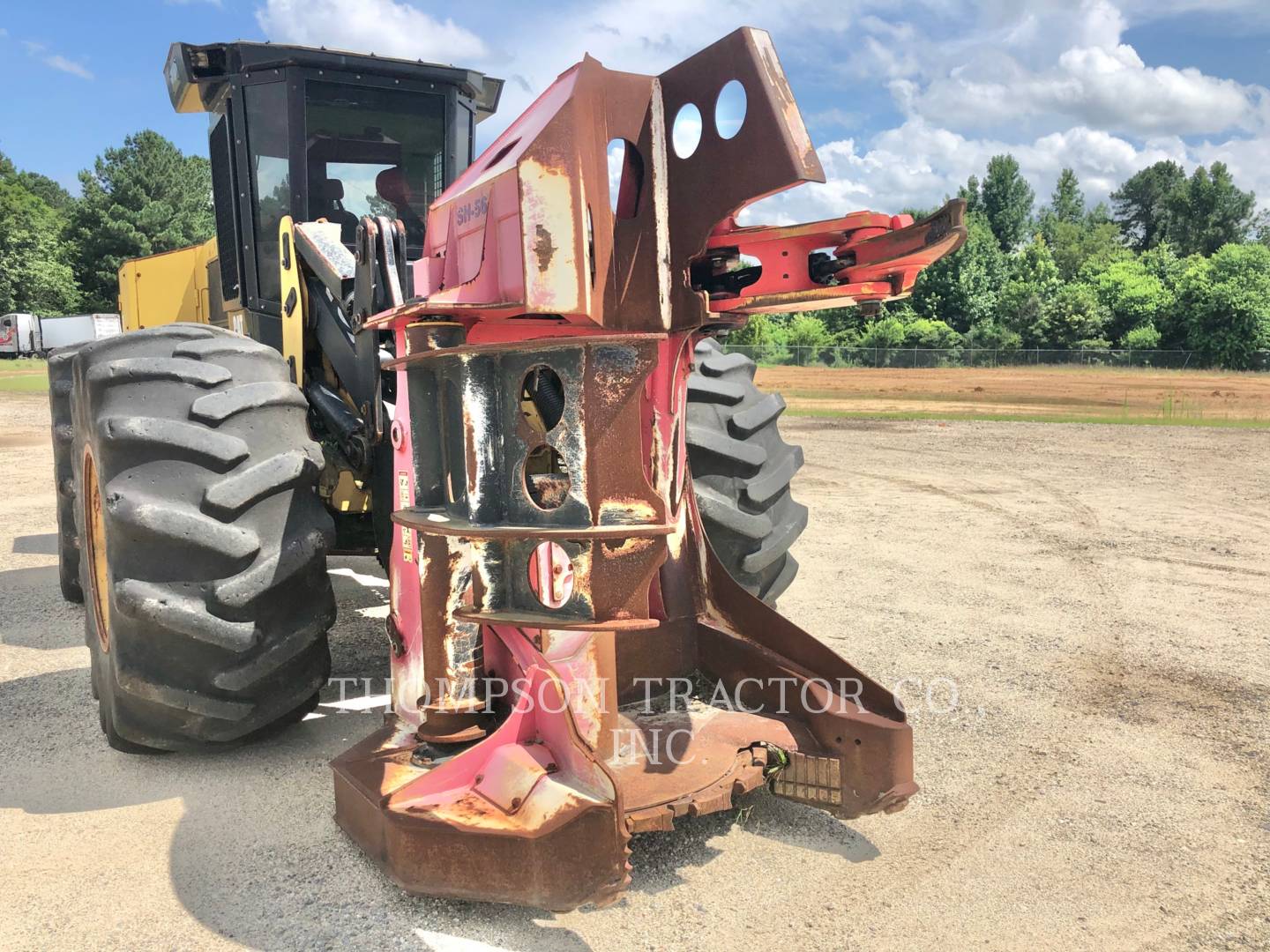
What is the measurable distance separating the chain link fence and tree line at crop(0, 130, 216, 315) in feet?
90.1

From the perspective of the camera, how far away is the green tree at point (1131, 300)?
→ 45.4m

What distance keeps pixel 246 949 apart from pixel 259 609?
1.05 m

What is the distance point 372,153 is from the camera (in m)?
4.75

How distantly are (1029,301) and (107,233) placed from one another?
144ft

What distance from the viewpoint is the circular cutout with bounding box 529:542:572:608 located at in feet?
8.09

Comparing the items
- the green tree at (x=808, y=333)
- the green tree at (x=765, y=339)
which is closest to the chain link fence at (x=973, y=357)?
the green tree at (x=765, y=339)

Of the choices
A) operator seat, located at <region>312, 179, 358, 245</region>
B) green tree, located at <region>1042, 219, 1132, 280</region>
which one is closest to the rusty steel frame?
operator seat, located at <region>312, 179, 358, 245</region>

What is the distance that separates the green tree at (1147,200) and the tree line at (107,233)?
6898cm

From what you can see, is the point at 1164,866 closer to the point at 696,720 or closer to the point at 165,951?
the point at 696,720

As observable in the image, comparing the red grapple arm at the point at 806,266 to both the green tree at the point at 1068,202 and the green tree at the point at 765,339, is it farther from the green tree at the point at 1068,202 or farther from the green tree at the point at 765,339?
the green tree at the point at 1068,202

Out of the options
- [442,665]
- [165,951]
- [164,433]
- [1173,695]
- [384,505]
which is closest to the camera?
[165,951]

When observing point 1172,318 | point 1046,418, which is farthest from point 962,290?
point 1046,418

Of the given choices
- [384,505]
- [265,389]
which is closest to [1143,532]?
[384,505]

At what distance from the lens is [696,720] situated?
3.28m
